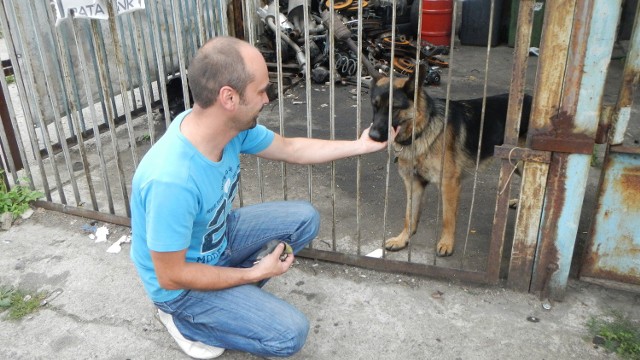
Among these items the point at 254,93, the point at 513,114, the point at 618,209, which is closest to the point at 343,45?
the point at 513,114

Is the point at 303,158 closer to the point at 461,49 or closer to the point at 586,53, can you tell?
the point at 586,53

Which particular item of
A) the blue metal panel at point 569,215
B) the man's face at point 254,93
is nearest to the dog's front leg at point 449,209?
the blue metal panel at point 569,215

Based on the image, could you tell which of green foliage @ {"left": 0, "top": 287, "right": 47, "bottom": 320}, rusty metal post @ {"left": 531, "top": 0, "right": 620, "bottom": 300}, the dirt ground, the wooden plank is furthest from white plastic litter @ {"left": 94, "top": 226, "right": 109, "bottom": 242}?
rusty metal post @ {"left": 531, "top": 0, "right": 620, "bottom": 300}

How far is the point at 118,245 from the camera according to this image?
3.79m

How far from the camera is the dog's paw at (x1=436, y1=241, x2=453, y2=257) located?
362 cm

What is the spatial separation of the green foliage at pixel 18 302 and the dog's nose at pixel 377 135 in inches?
89.9

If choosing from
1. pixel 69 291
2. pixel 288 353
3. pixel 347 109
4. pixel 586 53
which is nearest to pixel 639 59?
pixel 586 53

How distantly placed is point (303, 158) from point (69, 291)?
1.75m

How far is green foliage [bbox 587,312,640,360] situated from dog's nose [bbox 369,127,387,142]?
1.55 metres

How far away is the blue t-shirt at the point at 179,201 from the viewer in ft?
7.04

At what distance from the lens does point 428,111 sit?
3.58m

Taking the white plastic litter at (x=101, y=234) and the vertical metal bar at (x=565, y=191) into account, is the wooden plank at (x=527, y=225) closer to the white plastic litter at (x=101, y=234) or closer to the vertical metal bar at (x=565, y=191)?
the vertical metal bar at (x=565, y=191)

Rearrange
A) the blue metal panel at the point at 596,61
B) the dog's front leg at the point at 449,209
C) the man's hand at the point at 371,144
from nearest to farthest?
the blue metal panel at the point at 596,61 < the man's hand at the point at 371,144 < the dog's front leg at the point at 449,209

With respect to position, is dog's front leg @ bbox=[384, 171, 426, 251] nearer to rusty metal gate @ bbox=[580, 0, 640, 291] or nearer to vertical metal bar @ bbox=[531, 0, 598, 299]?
vertical metal bar @ bbox=[531, 0, 598, 299]
